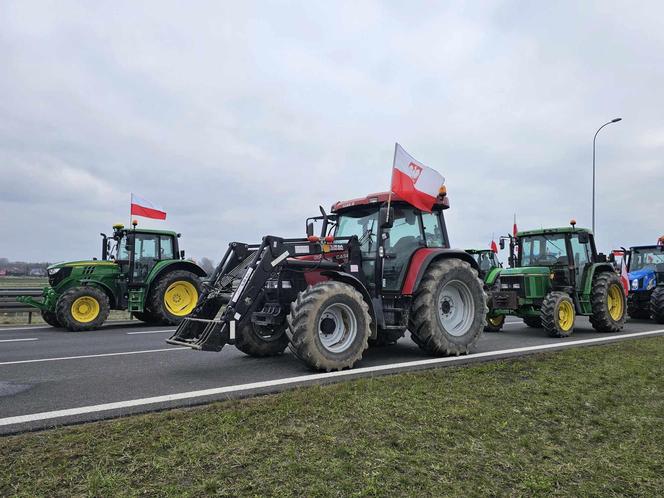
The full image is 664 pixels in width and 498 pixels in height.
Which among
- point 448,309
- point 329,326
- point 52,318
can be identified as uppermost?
point 448,309

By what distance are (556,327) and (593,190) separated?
1594cm

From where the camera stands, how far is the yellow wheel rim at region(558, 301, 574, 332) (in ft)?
32.5

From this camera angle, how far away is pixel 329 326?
6145mm

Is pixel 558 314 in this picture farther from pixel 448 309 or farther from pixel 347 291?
pixel 347 291

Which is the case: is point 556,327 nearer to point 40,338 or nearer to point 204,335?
point 204,335

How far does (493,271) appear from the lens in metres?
11.4

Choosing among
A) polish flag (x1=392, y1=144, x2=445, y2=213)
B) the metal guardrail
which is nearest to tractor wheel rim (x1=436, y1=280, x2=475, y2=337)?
polish flag (x1=392, y1=144, x2=445, y2=213)

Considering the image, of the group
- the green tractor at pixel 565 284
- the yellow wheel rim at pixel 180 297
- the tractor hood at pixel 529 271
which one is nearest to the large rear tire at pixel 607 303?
the green tractor at pixel 565 284

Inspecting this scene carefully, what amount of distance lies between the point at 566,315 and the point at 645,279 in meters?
4.81

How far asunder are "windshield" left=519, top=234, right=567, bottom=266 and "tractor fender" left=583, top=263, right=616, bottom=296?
59cm

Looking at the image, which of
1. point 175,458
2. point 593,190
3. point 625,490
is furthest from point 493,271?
point 593,190

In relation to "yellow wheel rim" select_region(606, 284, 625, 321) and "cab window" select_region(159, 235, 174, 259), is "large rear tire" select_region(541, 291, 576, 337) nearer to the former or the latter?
"yellow wheel rim" select_region(606, 284, 625, 321)

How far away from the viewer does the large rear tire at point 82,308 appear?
11195mm

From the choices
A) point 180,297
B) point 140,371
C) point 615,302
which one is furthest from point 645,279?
point 140,371
